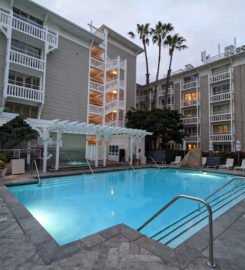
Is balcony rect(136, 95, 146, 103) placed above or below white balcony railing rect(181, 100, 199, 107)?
above

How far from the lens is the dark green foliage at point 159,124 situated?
1839cm

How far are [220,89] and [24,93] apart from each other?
21.3 metres

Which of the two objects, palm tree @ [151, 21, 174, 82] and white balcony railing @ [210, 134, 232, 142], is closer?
white balcony railing @ [210, 134, 232, 142]

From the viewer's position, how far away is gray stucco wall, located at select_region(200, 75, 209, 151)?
22.4 meters

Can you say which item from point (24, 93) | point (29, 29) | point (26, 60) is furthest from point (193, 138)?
point (29, 29)

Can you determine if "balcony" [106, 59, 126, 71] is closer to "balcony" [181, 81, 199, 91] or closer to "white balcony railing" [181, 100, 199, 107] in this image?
"balcony" [181, 81, 199, 91]

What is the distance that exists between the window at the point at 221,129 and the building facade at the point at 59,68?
1086 cm

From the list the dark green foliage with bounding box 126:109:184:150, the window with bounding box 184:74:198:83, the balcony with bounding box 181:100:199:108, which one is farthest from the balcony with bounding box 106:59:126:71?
the balcony with bounding box 181:100:199:108

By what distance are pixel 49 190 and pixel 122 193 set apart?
3.27m

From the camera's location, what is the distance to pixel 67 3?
55.5 feet

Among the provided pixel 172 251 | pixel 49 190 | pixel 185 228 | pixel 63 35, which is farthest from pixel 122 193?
pixel 63 35

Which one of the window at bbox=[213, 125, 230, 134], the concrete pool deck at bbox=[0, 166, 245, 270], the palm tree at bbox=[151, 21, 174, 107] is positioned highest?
the palm tree at bbox=[151, 21, 174, 107]

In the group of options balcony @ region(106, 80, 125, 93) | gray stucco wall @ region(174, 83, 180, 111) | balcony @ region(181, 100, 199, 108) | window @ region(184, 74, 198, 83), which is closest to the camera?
balcony @ region(106, 80, 125, 93)

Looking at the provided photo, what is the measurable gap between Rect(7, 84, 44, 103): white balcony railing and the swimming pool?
7.08m
